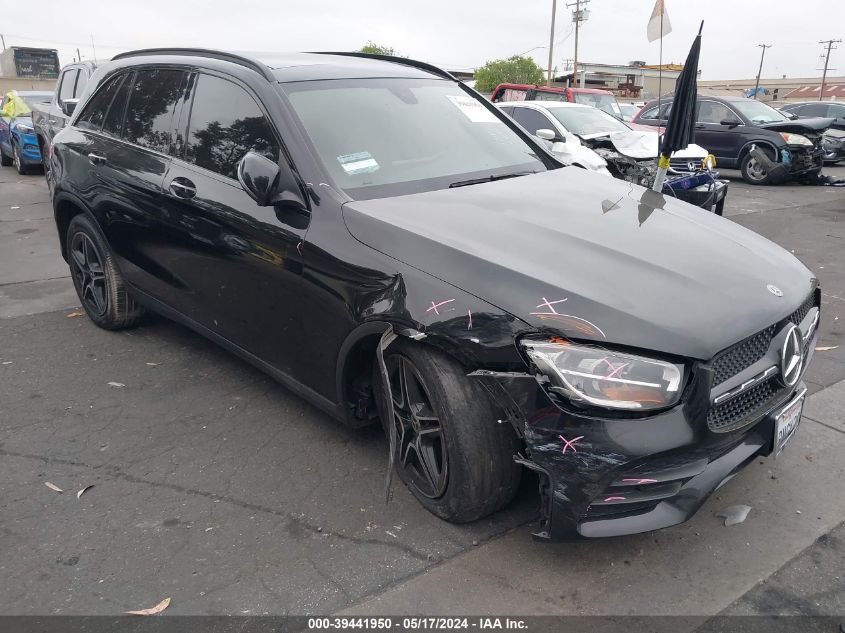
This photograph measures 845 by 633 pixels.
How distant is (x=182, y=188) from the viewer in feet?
12.3

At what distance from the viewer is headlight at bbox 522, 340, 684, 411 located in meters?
2.25

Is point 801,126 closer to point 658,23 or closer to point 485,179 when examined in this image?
point 658,23

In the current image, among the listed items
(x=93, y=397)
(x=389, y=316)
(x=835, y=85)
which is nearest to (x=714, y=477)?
(x=389, y=316)

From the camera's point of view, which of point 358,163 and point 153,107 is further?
point 153,107

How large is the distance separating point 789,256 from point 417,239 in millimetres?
1707

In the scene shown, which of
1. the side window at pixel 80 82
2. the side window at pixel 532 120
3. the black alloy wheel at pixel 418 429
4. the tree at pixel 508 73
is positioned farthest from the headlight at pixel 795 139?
the tree at pixel 508 73

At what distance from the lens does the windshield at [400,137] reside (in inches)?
127

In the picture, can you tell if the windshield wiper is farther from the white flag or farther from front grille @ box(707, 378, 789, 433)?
the white flag

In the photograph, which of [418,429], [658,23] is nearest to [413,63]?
[418,429]

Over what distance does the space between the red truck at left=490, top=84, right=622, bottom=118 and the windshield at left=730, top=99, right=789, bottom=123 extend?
2.26 meters

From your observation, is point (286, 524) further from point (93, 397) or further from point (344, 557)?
point (93, 397)

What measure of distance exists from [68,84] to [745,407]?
10.7 metres

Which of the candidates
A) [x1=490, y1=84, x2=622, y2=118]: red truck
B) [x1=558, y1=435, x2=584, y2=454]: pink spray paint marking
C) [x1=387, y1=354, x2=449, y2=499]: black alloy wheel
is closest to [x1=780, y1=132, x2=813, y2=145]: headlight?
[x1=490, y1=84, x2=622, y2=118]: red truck

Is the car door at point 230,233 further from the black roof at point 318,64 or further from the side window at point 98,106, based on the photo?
the side window at point 98,106
